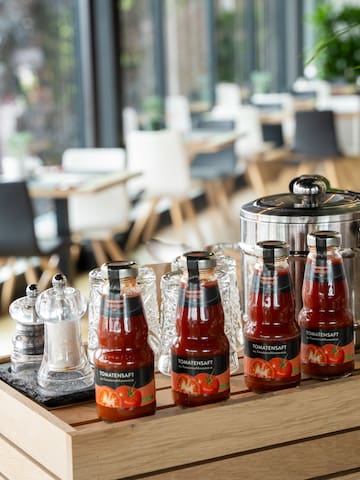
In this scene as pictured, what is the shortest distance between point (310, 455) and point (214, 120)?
602 cm

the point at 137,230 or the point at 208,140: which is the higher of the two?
the point at 208,140

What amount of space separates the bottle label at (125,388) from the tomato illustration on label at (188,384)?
0.06 metres

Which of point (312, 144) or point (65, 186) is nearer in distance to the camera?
point (65, 186)

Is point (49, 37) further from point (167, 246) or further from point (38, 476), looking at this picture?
point (38, 476)

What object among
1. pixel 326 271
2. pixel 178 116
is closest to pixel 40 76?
pixel 178 116

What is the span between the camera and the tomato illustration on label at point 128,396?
1.49 m

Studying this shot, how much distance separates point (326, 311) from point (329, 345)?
0.06 meters

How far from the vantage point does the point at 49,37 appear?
19.7ft

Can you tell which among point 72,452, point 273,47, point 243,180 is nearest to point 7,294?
point 72,452

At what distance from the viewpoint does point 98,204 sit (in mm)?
5379

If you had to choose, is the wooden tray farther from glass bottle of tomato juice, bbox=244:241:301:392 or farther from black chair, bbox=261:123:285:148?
black chair, bbox=261:123:285:148

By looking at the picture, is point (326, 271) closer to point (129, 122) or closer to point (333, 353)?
point (333, 353)

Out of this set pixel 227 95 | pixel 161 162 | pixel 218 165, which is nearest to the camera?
pixel 161 162

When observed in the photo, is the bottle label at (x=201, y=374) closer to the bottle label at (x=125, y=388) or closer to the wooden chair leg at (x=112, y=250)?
the bottle label at (x=125, y=388)
